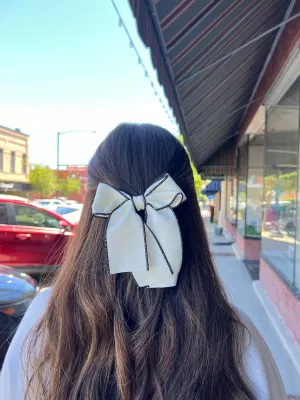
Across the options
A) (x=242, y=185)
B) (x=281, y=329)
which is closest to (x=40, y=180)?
(x=242, y=185)

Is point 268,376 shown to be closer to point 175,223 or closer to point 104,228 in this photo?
point 175,223

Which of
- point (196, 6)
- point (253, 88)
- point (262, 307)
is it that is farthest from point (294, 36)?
point (262, 307)

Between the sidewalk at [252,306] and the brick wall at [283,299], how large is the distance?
0.20 meters

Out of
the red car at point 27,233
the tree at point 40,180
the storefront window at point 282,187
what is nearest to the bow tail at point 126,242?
the storefront window at point 282,187

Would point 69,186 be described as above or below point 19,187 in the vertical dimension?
above

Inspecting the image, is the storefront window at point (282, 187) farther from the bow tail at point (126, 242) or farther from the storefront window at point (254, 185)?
the bow tail at point (126, 242)

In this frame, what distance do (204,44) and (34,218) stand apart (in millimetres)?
4774

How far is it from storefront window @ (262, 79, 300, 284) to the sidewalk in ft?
2.01

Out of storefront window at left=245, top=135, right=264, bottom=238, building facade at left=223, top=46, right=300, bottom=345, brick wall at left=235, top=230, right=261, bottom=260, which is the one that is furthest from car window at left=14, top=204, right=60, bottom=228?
storefront window at left=245, top=135, right=264, bottom=238

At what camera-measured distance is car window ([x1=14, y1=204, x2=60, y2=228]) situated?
6.89m

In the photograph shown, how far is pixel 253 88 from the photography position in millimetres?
6348

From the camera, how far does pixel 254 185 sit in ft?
28.5

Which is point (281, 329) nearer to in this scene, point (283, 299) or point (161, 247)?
point (283, 299)

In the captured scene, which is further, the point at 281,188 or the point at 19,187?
the point at 19,187
